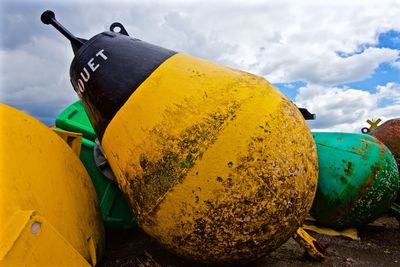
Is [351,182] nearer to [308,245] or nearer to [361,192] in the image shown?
[361,192]

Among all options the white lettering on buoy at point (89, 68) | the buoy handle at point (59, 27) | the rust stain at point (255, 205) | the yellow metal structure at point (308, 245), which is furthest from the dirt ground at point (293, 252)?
the buoy handle at point (59, 27)

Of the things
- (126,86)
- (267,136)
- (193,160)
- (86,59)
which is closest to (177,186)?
(193,160)

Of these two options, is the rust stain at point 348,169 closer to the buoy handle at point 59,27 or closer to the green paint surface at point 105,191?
the green paint surface at point 105,191

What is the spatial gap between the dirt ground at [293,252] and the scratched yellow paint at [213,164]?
48cm

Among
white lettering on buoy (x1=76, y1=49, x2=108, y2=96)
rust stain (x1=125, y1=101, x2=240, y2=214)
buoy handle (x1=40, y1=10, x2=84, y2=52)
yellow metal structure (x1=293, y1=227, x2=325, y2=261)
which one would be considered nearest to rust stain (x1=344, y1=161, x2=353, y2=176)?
yellow metal structure (x1=293, y1=227, x2=325, y2=261)

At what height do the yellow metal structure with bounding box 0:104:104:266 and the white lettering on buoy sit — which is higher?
the white lettering on buoy

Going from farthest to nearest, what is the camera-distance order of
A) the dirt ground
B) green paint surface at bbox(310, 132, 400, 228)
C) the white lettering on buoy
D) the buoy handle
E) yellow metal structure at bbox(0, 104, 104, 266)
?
1. green paint surface at bbox(310, 132, 400, 228)
2. the buoy handle
3. the dirt ground
4. the white lettering on buoy
5. yellow metal structure at bbox(0, 104, 104, 266)

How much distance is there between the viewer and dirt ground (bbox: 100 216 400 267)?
269 centimetres

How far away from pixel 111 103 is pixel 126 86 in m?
0.14

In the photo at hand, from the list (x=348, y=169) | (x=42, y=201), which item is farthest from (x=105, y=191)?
(x=348, y=169)

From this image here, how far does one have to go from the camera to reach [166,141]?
6.98 feet

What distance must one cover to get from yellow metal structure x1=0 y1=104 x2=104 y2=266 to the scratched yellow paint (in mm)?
398

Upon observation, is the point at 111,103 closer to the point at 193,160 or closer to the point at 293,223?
the point at 193,160

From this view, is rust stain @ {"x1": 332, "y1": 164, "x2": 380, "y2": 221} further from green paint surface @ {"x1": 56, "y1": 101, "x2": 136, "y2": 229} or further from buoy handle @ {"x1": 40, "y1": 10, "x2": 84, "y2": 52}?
buoy handle @ {"x1": 40, "y1": 10, "x2": 84, "y2": 52}
